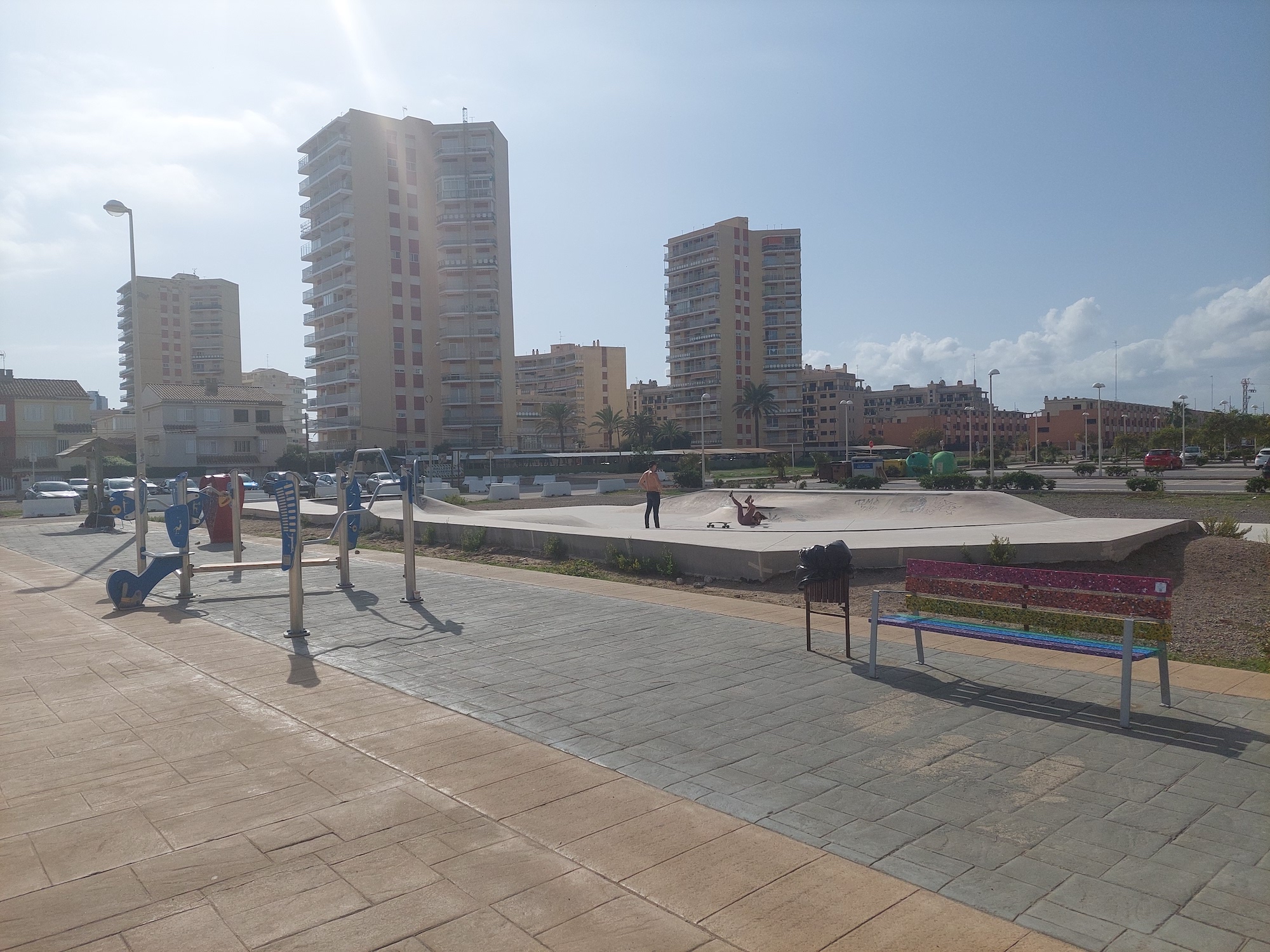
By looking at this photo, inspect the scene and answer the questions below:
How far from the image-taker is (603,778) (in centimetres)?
488

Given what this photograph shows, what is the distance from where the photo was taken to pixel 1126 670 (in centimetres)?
553

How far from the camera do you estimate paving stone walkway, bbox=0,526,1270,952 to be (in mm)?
3607

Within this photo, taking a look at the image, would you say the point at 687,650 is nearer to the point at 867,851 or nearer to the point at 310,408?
the point at 867,851

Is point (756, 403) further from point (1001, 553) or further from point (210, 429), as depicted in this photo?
point (1001, 553)

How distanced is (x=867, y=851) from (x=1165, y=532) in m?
10.6

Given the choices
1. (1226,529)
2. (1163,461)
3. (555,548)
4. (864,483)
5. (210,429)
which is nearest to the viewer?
(1226,529)

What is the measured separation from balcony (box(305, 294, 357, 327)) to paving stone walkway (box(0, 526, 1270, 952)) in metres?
75.7

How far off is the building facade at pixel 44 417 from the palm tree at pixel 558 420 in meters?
44.4

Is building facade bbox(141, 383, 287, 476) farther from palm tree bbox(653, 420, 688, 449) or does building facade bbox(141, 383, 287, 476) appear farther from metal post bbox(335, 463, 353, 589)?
metal post bbox(335, 463, 353, 589)

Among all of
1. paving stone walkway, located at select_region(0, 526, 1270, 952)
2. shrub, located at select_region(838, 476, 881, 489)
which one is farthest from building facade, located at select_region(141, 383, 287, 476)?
paving stone walkway, located at select_region(0, 526, 1270, 952)

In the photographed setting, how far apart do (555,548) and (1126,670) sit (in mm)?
10473

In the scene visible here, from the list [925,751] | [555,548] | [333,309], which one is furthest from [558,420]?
[925,751]

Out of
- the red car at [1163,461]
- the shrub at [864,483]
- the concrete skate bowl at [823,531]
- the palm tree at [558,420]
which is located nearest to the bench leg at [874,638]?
the concrete skate bowl at [823,531]

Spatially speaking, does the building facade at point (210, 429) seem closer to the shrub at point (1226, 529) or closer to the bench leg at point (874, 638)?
the shrub at point (1226, 529)
